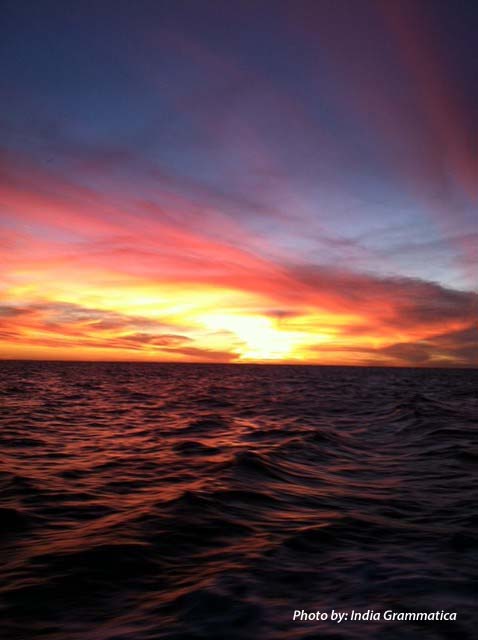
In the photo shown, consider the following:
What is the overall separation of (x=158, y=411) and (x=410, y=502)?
1783 cm

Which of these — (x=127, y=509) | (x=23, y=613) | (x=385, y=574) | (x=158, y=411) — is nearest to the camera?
(x=23, y=613)

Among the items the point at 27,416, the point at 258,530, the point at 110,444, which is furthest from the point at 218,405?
the point at 258,530

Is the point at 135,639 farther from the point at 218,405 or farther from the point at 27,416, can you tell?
the point at 218,405

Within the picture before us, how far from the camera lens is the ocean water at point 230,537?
4719 mm

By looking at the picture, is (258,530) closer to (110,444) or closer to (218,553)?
(218,553)

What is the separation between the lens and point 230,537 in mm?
7086

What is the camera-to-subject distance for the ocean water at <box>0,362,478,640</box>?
4719mm

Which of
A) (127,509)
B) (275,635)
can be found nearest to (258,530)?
(127,509)

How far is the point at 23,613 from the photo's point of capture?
15.8 ft

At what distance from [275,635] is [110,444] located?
447 inches

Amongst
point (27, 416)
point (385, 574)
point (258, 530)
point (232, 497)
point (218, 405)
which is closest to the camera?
point (385, 574)

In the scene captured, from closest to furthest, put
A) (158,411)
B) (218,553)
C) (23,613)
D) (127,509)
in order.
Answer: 1. (23,613)
2. (218,553)
3. (127,509)
4. (158,411)

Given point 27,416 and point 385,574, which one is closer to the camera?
point 385,574

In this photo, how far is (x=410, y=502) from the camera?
8852 mm
